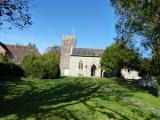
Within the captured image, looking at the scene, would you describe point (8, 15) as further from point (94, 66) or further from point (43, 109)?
point (94, 66)

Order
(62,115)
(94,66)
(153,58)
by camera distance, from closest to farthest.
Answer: (62,115) < (153,58) < (94,66)

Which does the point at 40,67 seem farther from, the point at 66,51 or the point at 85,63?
Answer: the point at 66,51

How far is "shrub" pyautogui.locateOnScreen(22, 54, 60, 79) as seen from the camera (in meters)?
42.3

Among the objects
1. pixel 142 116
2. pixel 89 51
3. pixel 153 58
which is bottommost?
pixel 142 116

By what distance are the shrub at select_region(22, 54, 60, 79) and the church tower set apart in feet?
133

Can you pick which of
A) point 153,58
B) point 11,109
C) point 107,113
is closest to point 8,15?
point 11,109

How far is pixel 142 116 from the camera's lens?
15.3 meters

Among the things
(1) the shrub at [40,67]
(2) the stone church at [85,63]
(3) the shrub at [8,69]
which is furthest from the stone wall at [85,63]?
(3) the shrub at [8,69]

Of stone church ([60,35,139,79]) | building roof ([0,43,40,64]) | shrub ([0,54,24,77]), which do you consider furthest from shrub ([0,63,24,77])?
building roof ([0,43,40,64])

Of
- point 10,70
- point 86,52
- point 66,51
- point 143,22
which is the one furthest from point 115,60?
point 143,22

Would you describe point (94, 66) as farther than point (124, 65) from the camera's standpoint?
Yes

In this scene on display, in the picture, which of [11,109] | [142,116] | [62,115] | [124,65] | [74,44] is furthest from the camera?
[74,44]

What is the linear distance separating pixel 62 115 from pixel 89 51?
235 ft

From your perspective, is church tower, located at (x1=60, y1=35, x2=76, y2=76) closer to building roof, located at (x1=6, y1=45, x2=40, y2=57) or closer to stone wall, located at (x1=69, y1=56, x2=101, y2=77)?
stone wall, located at (x1=69, y1=56, x2=101, y2=77)
